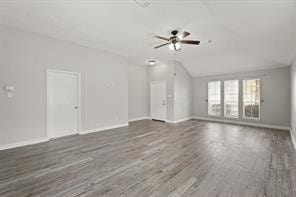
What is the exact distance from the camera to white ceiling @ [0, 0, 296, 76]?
2375 mm

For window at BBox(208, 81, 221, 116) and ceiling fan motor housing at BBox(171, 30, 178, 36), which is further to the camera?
window at BBox(208, 81, 221, 116)

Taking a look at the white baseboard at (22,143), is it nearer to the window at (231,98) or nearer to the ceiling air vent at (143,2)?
the ceiling air vent at (143,2)

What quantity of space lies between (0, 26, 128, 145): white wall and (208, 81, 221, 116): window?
5.16 meters

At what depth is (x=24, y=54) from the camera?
12.7 feet

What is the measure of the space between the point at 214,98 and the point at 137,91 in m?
4.04

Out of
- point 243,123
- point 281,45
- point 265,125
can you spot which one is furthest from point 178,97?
point 281,45

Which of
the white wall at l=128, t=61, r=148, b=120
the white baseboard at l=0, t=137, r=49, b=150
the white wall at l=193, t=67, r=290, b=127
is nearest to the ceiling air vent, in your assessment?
the white baseboard at l=0, t=137, r=49, b=150

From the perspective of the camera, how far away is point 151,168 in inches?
105

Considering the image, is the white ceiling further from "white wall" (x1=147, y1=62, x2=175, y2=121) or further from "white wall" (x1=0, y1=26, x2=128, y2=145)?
"white wall" (x1=147, y1=62, x2=175, y2=121)

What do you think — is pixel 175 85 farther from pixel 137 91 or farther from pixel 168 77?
pixel 137 91

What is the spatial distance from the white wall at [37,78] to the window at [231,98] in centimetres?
552

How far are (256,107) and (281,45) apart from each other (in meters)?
3.44

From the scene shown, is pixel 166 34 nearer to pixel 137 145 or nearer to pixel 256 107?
pixel 137 145

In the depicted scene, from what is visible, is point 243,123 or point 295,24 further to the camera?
point 243,123
